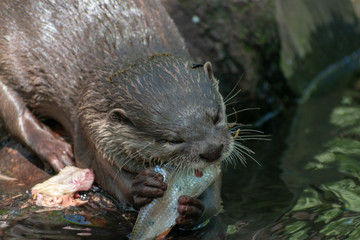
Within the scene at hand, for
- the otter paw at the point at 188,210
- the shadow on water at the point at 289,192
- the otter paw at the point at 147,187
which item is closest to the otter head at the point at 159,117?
the otter paw at the point at 147,187

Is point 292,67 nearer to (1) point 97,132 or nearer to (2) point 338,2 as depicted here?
(2) point 338,2

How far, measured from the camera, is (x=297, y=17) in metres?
6.91

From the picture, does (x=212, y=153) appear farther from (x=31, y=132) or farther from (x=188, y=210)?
(x=31, y=132)

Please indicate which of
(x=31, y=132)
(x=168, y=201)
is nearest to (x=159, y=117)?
(x=168, y=201)

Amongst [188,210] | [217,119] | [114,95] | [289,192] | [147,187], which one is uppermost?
[114,95]

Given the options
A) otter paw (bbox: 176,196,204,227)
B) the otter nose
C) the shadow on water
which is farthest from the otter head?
the shadow on water

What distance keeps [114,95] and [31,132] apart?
3.60 ft

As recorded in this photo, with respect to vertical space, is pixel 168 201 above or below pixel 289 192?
above

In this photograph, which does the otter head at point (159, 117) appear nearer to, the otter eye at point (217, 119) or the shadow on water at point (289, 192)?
the otter eye at point (217, 119)

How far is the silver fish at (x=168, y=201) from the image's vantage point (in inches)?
132

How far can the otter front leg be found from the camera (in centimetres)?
430

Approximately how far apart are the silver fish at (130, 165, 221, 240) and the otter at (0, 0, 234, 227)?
5 cm

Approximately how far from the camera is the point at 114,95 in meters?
3.68

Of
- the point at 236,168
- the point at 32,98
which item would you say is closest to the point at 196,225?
the point at 236,168
